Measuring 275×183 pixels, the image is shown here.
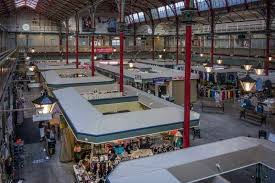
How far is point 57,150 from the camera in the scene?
14.3 meters

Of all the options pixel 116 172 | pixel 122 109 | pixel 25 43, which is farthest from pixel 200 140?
pixel 25 43

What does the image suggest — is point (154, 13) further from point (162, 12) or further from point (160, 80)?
point (160, 80)

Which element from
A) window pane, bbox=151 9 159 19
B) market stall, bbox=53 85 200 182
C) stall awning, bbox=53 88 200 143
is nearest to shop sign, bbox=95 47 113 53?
window pane, bbox=151 9 159 19

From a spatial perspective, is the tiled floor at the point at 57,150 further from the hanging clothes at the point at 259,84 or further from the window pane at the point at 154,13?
the window pane at the point at 154,13

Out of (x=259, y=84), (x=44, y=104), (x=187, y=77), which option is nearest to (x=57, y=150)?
(x=44, y=104)

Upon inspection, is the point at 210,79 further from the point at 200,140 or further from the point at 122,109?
the point at 122,109

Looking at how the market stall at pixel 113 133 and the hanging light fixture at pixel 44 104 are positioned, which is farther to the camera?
the market stall at pixel 113 133

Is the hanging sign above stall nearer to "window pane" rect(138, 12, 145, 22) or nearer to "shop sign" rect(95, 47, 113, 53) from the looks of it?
"shop sign" rect(95, 47, 113, 53)

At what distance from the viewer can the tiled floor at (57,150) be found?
11.6 m

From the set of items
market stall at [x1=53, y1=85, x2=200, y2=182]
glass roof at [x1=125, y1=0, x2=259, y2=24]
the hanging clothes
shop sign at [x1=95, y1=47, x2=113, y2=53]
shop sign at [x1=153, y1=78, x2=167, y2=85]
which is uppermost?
glass roof at [x1=125, y1=0, x2=259, y2=24]

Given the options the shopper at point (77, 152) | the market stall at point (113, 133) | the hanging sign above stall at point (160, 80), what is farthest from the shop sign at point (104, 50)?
the shopper at point (77, 152)

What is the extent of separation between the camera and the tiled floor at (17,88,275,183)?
38.0 ft

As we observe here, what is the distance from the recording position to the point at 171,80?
21969 millimetres

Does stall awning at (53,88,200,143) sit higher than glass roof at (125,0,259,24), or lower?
lower
